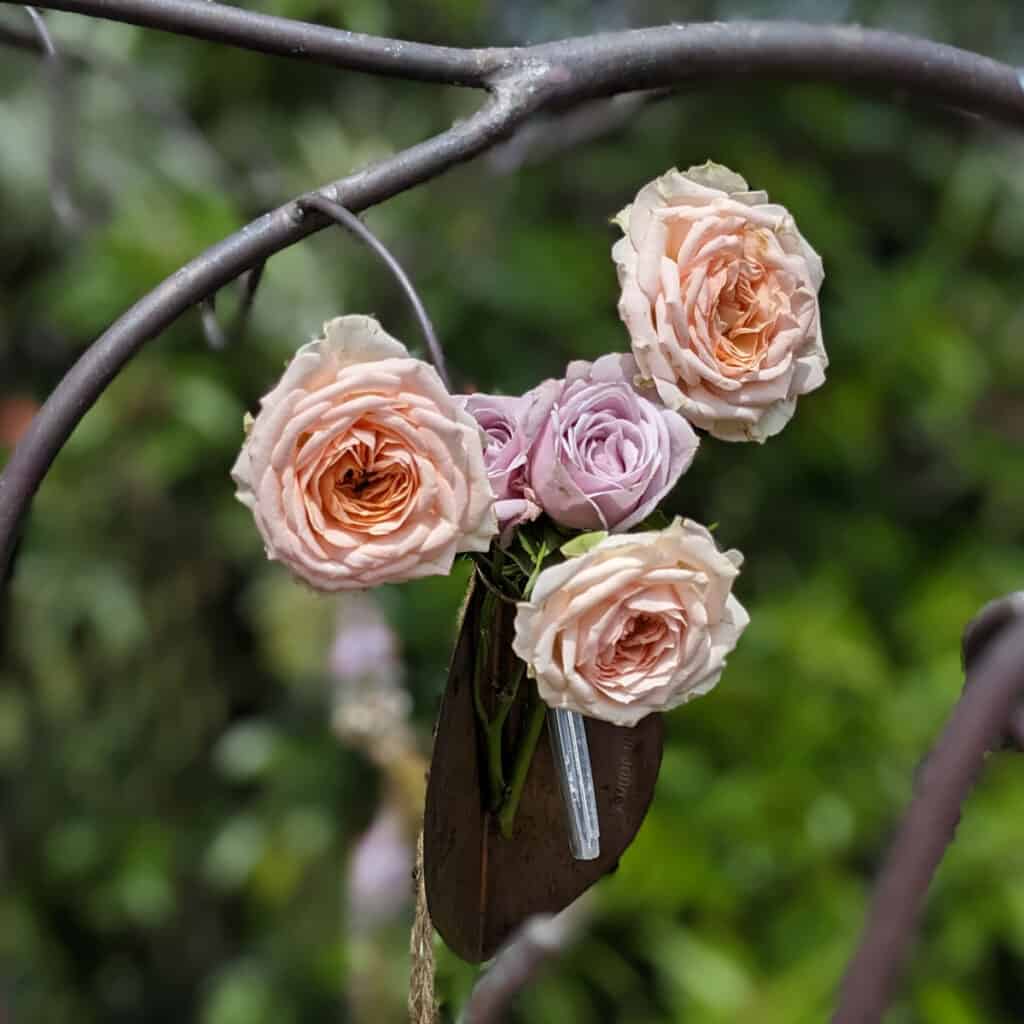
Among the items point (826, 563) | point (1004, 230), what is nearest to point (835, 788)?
point (826, 563)

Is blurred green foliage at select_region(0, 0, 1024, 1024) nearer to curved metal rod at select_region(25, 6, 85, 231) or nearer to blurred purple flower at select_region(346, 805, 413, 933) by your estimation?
blurred purple flower at select_region(346, 805, 413, 933)

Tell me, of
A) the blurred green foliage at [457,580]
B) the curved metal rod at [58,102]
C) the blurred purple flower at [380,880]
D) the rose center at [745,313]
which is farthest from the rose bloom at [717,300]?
the blurred green foliage at [457,580]

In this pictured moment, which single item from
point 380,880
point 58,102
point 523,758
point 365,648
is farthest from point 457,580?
point 523,758

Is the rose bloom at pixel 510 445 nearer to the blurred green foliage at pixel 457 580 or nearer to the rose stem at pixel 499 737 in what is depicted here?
the rose stem at pixel 499 737

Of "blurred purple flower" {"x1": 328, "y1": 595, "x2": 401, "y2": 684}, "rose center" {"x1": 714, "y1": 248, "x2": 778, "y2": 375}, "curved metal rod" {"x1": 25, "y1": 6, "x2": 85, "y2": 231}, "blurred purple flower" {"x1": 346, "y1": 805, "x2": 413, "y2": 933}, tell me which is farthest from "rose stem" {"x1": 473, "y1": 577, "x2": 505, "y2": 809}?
"blurred purple flower" {"x1": 328, "y1": 595, "x2": 401, "y2": 684}

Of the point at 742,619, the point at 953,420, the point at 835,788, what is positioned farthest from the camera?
the point at 953,420

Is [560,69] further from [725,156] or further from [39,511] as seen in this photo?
[39,511]

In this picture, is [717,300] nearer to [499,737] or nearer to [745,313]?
[745,313]

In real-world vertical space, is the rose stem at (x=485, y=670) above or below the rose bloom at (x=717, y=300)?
below

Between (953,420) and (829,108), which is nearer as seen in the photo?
(953,420)
